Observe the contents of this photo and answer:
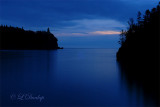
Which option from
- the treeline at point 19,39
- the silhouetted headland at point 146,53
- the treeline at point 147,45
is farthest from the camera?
the treeline at point 19,39

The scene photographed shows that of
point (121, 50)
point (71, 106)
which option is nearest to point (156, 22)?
point (121, 50)

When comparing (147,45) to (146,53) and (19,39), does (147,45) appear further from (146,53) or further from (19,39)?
(19,39)

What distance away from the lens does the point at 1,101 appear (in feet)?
41.0

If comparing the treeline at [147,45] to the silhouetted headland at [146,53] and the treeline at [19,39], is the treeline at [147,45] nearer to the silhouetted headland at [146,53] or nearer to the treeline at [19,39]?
the silhouetted headland at [146,53]

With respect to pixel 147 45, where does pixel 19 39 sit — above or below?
above

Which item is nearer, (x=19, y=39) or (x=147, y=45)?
(x=147, y=45)

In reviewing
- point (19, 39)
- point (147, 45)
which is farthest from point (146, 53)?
point (19, 39)

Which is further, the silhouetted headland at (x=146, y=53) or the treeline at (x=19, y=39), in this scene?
the treeline at (x=19, y=39)

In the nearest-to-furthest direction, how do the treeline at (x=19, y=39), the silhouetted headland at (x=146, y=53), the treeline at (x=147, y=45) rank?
the silhouetted headland at (x=146, y=53), the treeline at (x=147, y=45), the treeline at (x=19, y=39)

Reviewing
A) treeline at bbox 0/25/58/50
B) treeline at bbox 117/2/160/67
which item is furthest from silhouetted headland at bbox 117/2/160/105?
treeline at bbox 0/25/58/50

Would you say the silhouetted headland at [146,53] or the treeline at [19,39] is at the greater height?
the treeline at [19,39]

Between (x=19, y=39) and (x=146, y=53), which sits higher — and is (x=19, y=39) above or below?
above

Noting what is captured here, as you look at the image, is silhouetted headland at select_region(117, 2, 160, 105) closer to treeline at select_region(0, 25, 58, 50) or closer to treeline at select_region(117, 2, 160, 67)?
treeline at select_region(117, 2, 160, 67)

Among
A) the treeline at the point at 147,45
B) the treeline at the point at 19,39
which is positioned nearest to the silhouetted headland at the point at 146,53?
the treeline at the point at 147,45
